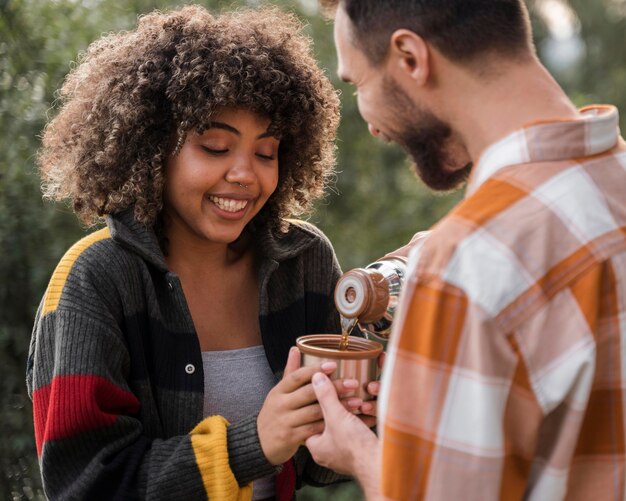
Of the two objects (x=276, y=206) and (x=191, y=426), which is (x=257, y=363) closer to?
(x=191, y=426)

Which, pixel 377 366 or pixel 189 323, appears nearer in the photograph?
pixel 377 366

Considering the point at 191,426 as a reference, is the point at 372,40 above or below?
above

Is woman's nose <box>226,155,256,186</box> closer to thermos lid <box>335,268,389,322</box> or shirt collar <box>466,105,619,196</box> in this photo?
thermos lid <box>335,268,389,322</box>

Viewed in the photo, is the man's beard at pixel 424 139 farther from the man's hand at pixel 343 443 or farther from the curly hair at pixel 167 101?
the curly hair at pixel 167 101

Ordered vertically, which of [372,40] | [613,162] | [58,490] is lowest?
[58,490]

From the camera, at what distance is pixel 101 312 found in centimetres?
229

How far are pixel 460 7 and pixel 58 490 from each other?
1581 millimetres

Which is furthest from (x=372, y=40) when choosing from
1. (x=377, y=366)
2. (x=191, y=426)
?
(x=191, y=426)

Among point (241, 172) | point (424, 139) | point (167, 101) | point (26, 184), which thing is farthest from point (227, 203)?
point (26, 184)

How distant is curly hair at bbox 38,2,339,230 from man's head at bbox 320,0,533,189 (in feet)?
2.34

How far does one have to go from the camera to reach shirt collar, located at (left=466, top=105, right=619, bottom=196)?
1.58 meters

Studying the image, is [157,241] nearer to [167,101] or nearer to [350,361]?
[167,101]

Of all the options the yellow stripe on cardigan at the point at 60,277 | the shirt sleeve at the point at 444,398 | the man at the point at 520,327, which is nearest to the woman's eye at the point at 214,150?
the yellow stripe on cardigan at the point at 60,277

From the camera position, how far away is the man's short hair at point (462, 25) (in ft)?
5.57
